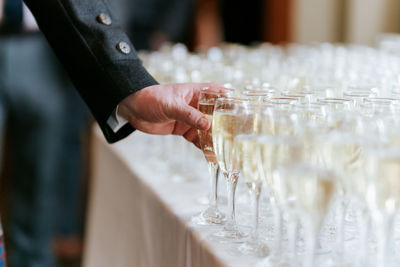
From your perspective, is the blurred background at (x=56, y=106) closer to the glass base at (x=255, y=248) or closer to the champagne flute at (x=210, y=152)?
the champagne flute at (x=210, y=152)

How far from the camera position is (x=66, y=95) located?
414 centimetres

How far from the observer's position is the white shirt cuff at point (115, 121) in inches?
64.3

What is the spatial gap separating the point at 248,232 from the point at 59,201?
133 inches

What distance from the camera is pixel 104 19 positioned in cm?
164

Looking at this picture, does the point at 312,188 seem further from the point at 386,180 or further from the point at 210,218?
the point at 210,218

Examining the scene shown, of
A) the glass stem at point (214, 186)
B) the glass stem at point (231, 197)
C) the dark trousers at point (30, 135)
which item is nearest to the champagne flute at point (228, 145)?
the glass stem at point (231, 197)

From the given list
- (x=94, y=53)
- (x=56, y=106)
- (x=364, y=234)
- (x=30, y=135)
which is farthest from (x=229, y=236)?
(x=56, y=106)

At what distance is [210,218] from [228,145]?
0.24 meters

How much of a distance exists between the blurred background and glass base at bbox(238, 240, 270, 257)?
8.30ft

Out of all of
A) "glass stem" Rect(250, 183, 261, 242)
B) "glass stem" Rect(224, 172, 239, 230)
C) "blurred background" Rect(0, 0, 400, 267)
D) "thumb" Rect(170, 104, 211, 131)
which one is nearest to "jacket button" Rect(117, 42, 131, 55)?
"thumb" Rect(170, 104, 211, 131)

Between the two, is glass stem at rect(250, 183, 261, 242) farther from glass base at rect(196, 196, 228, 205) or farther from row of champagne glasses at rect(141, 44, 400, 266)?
glass base at rect(196, 196, 228, 205)

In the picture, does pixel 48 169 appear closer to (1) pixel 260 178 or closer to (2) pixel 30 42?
(2) pixel 30 42

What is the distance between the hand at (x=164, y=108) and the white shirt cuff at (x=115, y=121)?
0.05 feet

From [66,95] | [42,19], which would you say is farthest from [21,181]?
[42,19]
